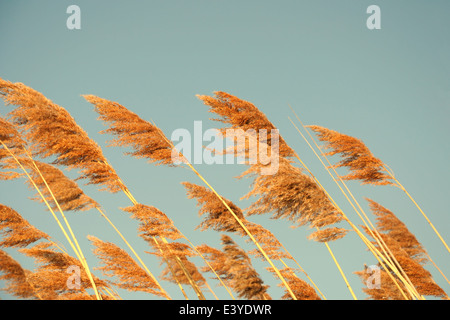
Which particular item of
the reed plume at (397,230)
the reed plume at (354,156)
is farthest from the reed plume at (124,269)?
the reed plume at (397,230)

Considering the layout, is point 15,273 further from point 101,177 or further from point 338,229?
point 338,229

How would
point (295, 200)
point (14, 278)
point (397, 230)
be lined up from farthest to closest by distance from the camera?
point (397, 230) < point (14, 278) < point (295, 200)

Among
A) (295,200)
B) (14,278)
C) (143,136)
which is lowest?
(14,278)

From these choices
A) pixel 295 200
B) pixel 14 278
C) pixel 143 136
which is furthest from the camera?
pixel 14 278

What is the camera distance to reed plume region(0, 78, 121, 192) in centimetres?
447

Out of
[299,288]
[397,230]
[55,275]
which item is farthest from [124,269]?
[397,230]

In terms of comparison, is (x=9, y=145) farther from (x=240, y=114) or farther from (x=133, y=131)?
(x=240, y=114)

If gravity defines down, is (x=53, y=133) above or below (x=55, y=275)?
above

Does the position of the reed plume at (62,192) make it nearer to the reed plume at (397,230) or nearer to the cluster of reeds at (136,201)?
the cluster of reeds at (136,201)

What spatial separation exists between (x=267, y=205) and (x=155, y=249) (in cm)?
273

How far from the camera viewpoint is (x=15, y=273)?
528 cm

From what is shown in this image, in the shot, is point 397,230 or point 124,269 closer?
point 124,269

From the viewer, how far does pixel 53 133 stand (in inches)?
177
